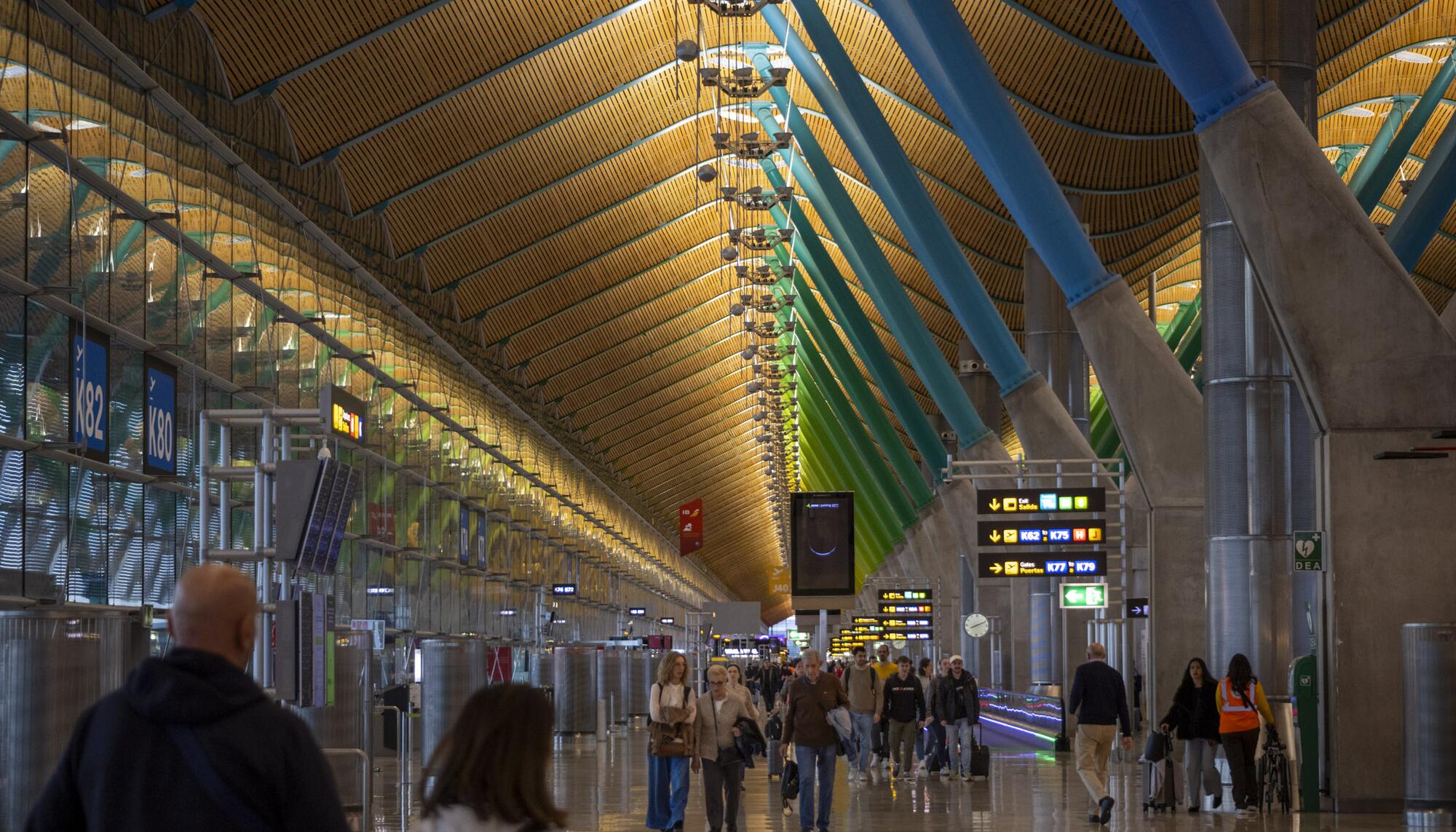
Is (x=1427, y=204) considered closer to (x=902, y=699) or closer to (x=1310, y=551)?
(x=902, y=699)

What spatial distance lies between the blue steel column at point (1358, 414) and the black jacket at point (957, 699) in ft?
20.1

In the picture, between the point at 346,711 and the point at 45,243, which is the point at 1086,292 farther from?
the point at 45,243

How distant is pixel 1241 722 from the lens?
16.4m

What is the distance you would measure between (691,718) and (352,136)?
16300 mm

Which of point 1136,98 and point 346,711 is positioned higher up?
point 1136,98

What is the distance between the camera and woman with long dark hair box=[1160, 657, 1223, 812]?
1683 centimetres

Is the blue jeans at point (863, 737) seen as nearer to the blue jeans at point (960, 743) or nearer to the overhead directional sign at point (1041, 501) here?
the blue jeans at point (960, 743)

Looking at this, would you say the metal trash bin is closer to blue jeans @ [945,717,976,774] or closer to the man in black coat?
blue jeans @ [945,717,976,774]

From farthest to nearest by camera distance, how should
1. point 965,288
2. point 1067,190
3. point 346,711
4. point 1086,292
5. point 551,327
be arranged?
point 551,327 < point 1067,190 < point 965,288 < point 1086,292 < point 346,711

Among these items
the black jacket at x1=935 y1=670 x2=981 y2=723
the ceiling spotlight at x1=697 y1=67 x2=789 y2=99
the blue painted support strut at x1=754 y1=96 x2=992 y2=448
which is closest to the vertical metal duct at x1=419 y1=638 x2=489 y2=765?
the black jacket at x1=935 y1=670 x2=981 y2=723

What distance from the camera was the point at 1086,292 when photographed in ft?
78.6

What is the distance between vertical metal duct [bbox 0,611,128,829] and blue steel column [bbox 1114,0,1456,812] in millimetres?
10881

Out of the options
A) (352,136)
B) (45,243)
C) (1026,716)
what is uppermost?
(352,136)

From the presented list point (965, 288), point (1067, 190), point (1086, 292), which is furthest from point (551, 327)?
point (1086, 292)
